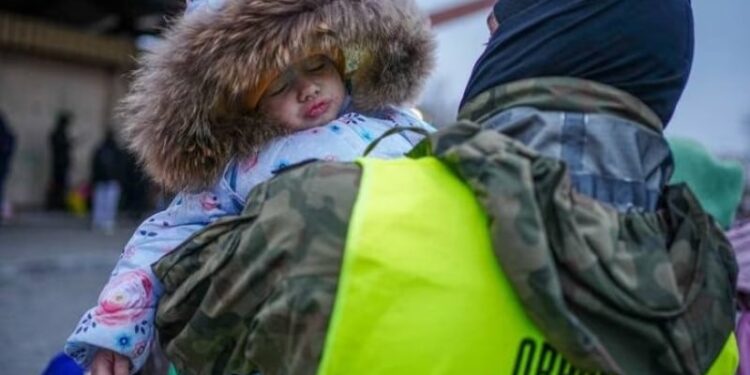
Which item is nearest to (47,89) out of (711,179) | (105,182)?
(105,182)

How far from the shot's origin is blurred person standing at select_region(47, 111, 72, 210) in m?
14.2

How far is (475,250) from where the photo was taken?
1.17m

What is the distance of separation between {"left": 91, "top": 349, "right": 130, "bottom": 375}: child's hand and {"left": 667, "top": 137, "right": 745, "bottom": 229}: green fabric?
67.5 inches

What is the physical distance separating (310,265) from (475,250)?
0.19 m

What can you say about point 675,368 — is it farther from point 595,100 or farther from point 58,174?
point 58,174

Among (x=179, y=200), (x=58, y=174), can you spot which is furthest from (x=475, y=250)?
(x=58, y=174)

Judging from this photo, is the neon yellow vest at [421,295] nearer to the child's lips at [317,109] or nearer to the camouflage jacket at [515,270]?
the camouflage jacket at [515,270]

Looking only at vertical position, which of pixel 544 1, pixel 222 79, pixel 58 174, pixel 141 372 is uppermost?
pixel 544 1

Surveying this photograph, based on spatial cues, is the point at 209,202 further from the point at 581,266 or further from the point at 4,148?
the point at 4,148

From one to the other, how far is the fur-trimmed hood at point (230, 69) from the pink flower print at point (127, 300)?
0.16 meters

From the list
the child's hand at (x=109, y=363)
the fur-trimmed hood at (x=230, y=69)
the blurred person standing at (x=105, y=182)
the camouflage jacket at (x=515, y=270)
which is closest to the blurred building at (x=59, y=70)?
the blurred person standing at (x=105, y=182)

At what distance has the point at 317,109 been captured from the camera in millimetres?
1547

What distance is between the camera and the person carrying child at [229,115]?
1.44 m

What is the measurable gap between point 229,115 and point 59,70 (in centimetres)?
1391
